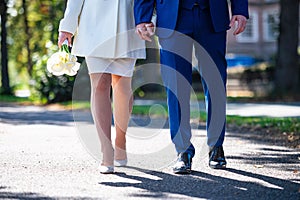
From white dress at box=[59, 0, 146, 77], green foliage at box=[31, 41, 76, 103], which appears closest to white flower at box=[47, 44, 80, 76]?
white dress at box=[59, 0, 146, 77]

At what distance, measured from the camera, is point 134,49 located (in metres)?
5.47

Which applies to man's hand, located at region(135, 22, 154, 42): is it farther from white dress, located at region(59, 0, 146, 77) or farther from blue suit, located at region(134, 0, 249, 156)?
white dress, located at region(59, 0, 146, 77)

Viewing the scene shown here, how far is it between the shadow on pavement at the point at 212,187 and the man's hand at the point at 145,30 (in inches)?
42.4

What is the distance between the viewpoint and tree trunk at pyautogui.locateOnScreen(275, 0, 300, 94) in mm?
19875

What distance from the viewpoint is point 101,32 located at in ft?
17.6

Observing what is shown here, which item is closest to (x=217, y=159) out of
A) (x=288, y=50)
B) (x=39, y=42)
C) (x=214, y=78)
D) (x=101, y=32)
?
(x=214, y=78)

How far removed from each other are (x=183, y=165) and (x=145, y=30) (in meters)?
1.09

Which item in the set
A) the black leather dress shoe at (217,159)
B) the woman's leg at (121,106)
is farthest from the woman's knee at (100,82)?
the black leather dress shoe at (217,159)

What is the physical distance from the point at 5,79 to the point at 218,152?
22.0 meters

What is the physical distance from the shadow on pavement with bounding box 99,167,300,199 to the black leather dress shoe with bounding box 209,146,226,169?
23cm

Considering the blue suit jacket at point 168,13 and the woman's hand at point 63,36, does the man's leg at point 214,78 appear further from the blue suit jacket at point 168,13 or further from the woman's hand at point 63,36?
the woman's hand at point 63,36

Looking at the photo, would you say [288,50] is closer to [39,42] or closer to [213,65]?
[213,65]

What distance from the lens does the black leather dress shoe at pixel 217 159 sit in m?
5.39

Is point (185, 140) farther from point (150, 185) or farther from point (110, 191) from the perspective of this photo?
point (110, 191)
